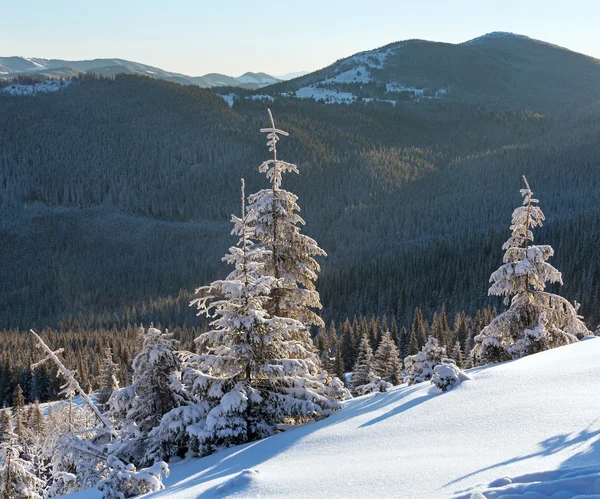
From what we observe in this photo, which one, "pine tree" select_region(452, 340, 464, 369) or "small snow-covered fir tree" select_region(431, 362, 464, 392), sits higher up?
"small snow-covered fir tree" select_region(431, 362, 464, 392)

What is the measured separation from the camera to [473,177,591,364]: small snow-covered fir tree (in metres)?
19.0

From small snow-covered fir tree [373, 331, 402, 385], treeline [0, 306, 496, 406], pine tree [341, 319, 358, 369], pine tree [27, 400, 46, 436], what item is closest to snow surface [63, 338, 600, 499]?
small snow-covered fir tree [373, 331, 402, 385]

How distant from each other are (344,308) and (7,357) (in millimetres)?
61979

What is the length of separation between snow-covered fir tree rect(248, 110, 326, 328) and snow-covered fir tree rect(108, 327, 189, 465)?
390 cm

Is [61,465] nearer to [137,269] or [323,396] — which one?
[323,396]

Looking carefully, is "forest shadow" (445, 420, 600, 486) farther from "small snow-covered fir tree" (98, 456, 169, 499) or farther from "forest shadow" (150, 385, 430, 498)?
"small snow-covered fir tree" (98, 456, 169, 499)

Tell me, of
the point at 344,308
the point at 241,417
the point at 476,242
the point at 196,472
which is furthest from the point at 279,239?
the point at 476,242

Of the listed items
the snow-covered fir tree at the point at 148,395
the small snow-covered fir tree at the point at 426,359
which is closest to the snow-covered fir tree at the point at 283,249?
the snow-covered fir tree at the point at 148,395

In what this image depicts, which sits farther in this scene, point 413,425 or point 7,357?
point 7,357

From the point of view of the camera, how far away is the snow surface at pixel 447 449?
6.39 meters

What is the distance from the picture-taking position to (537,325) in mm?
19016

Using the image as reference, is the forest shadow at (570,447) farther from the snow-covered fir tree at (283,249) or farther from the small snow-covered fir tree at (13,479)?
the small snow-covered fir tree at (13,479)

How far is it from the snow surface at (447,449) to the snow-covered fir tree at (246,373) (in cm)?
82

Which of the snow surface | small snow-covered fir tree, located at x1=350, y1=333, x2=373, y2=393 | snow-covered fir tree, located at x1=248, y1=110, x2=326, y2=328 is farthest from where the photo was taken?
small snow-covered fir tree, located at x1=350, y1=333, x2=373, y2=393
